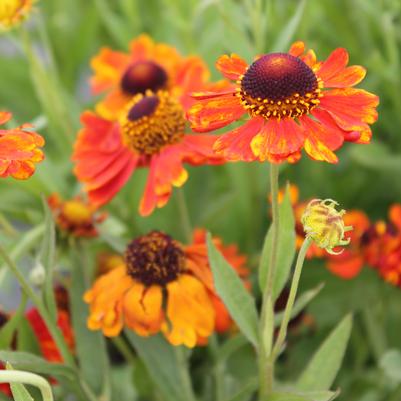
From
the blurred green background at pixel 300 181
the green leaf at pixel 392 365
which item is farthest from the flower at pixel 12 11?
the green leaf at pixel 392 365

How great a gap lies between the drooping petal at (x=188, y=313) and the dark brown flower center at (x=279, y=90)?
0.20 metres

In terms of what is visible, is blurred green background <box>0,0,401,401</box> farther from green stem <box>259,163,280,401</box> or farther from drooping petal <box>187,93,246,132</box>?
drooping petal <box>187,93,246,132</box>

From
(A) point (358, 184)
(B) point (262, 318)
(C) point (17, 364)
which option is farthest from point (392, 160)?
(C) point (17, 364)

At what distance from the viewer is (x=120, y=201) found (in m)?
1.08

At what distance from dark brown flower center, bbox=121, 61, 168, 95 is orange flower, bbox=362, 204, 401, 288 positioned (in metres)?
0.30

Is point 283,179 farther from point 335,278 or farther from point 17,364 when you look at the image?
point 17,364

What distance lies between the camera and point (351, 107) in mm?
600

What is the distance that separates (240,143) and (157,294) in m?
0.21

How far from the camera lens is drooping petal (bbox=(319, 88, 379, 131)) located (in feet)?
1.91

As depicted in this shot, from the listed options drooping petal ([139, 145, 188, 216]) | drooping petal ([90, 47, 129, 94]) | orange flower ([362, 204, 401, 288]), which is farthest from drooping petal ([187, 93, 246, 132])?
drooping petal ([90, 47, 129, 94])

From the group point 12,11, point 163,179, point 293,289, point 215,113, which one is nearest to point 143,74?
point 12,11

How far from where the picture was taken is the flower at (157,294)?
2.31 ft

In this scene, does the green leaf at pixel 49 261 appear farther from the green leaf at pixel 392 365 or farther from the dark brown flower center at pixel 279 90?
the green leaf at pixel 392 365

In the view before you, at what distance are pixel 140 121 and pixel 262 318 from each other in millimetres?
247
